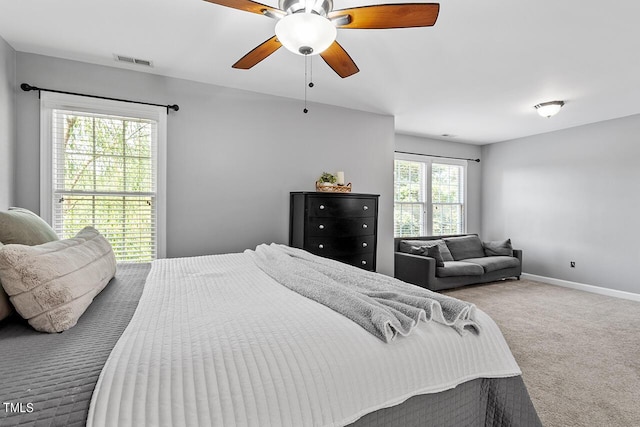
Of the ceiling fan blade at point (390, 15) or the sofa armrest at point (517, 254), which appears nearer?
the ceiling fan blade at point (390, 15)

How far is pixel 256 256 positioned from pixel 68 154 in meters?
2.08

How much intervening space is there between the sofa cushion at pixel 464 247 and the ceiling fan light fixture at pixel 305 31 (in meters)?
4.77

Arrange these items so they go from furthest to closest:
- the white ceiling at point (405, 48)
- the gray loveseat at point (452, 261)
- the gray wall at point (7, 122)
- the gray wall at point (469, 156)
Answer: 1. the gray wall at point (469, 156)
2. the gray loveseat at point (452, 261)
3. the gray wall at point (7, 122)
4. the white ceiling at point (405, 48)

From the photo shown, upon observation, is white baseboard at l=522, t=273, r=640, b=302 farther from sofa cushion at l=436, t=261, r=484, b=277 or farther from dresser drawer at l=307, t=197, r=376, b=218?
dresser drawer at l=307, t=197, r=376, b=218

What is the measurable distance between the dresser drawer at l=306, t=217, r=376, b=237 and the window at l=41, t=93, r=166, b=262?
5.11 ft

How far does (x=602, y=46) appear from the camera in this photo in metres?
2.58

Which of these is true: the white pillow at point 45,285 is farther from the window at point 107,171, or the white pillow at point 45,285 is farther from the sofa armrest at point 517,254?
the sofa armrest at point 517,254

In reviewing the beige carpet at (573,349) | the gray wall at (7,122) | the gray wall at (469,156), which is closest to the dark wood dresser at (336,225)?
the beige carpet at (573,349)

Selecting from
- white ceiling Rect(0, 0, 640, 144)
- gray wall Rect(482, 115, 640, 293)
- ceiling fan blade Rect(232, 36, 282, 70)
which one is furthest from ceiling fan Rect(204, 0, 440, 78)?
gray wall Rect(482, 115, 640, 293)

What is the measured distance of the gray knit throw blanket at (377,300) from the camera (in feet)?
3.74

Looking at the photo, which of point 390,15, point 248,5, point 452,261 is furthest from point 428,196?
point 248,5

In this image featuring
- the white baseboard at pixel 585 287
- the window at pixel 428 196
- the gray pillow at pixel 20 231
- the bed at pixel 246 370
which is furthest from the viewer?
the window at pixel 428 196

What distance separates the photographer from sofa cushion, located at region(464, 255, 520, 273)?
17.1ft

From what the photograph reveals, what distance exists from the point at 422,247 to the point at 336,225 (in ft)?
6.79
